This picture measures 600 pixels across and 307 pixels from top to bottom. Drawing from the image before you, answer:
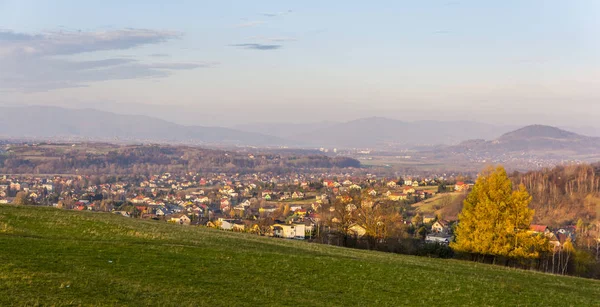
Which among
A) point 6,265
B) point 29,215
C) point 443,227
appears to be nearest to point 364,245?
point 29,215

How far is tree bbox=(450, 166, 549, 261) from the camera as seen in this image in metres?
43.2

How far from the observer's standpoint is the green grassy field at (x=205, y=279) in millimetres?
15023

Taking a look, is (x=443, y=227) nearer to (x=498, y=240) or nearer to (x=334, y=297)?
(x=498, y=240)

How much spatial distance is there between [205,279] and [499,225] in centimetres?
3142

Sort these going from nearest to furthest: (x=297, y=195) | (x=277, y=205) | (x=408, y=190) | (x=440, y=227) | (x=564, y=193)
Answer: (x=440, y=227) < (x=564, y=193) < (x=277, y=205) < (x=408, y=190) < (x=297, y=195)

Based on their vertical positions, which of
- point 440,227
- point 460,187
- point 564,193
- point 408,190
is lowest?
point 440,227

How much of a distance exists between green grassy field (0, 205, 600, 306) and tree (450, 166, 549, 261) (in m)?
16.5

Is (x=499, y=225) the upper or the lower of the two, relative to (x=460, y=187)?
upper

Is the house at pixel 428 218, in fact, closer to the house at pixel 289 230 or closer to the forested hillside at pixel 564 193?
the forested hillside at pixel 564 193

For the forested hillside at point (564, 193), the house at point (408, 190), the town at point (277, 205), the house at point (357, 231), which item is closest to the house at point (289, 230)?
the town at point (277, 205)

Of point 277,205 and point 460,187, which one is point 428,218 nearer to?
point 460,187

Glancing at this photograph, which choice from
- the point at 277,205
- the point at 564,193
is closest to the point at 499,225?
the point at 277,205

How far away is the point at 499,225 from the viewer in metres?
43.3

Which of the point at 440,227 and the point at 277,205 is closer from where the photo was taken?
A: the point at 440,227
